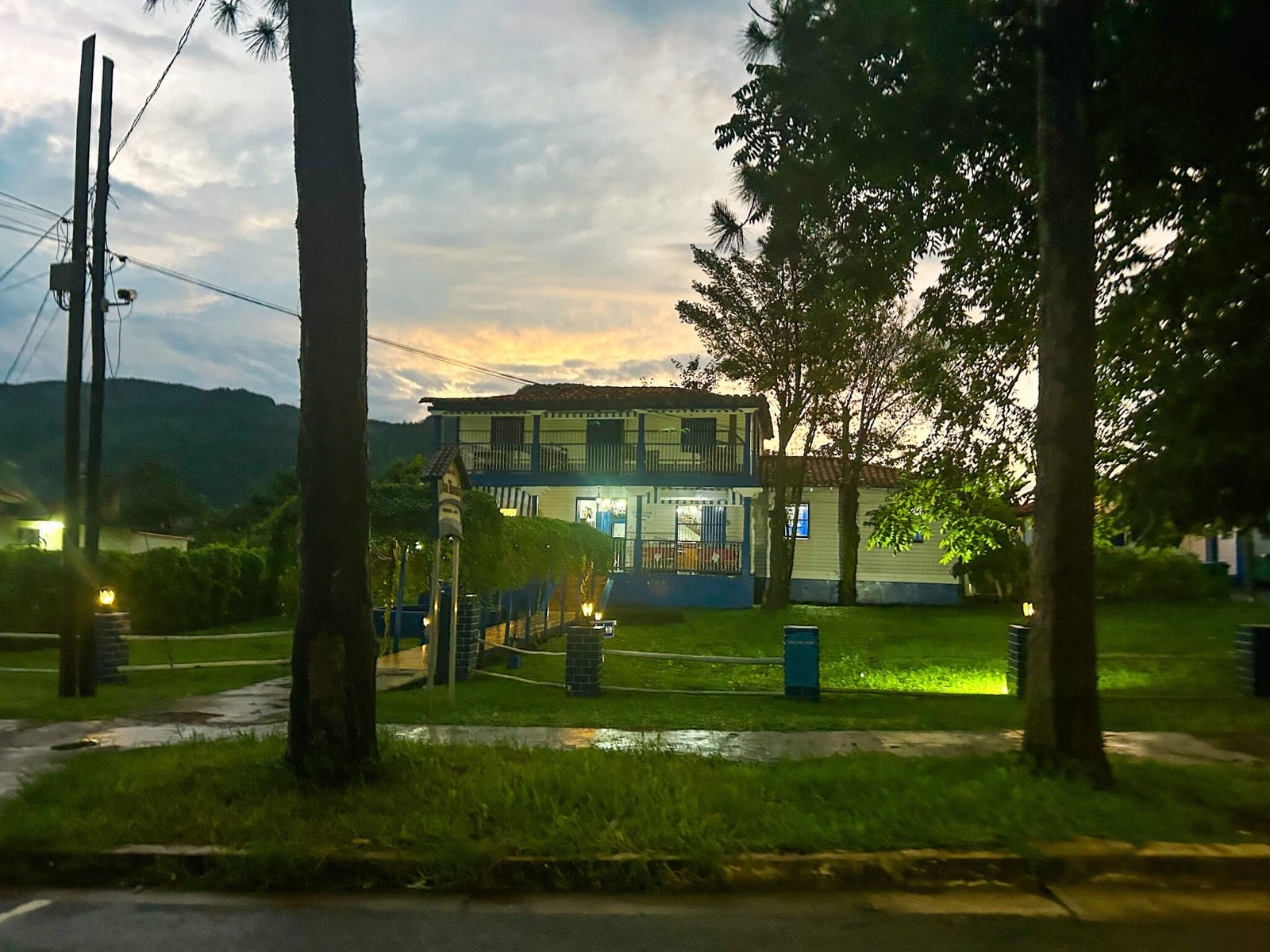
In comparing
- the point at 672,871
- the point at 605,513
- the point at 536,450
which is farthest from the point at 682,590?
the point at 672,871

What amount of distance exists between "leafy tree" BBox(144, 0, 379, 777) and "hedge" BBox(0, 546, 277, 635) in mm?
12966

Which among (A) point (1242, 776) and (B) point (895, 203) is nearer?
(A) point (1242, 776)

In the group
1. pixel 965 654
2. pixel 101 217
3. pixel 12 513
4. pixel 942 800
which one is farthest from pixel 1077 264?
pixel 12 513

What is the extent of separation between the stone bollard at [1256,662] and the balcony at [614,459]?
1904 cm

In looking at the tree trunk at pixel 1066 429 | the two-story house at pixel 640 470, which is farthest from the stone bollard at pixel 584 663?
the two-story house at pixel 640 470

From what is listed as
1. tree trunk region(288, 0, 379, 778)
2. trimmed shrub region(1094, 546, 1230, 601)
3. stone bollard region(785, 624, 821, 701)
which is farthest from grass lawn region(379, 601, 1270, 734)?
tree trunk region(288, 0, 379, 778)

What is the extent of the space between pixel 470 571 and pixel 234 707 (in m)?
4.17

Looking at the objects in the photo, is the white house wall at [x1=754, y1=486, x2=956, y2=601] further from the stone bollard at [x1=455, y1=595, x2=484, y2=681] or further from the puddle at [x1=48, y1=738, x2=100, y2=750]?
the puddle at [x1=48, y1=738, x2=100, y2=750]

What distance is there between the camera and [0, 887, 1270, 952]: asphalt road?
14.8 ft

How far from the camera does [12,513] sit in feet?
97.0

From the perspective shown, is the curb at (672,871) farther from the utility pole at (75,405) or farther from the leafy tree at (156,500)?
the leafy tree at (156,500)

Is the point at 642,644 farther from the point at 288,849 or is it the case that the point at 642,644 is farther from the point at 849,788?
the point at 288,849

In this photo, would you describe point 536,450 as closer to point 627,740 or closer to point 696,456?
point 696,456

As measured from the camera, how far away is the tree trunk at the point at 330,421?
6531 mm
